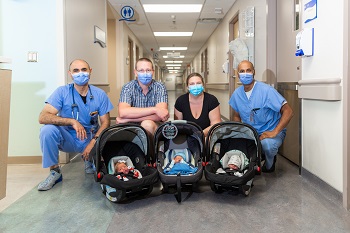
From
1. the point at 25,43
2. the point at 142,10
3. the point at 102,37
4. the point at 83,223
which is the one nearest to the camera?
the point at 83,223

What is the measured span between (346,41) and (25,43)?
2924mm

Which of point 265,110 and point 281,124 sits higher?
point 265,110

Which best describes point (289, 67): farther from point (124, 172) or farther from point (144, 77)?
point (124, 172)

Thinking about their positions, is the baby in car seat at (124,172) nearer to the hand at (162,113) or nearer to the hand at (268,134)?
the hand at (162,113)

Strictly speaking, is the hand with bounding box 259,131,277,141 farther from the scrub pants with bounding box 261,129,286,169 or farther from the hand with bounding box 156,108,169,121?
the hand with bounding box 156,108,169,121

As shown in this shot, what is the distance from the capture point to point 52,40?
3289 millimetres

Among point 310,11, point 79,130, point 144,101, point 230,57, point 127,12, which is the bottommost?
point 79,130

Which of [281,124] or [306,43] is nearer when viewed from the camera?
[306,43]

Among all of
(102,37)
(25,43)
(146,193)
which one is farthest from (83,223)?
(102,37)

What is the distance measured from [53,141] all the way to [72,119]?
23 centimetres

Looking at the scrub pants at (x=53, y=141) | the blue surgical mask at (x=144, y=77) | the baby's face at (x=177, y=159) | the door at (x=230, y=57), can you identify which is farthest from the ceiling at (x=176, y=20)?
the baby's face at (x=177, y=159)

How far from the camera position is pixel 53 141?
2539mm

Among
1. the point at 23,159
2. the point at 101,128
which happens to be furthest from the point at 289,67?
the point at 23,159

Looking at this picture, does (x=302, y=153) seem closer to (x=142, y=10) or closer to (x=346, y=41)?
(x=346, y=41)
